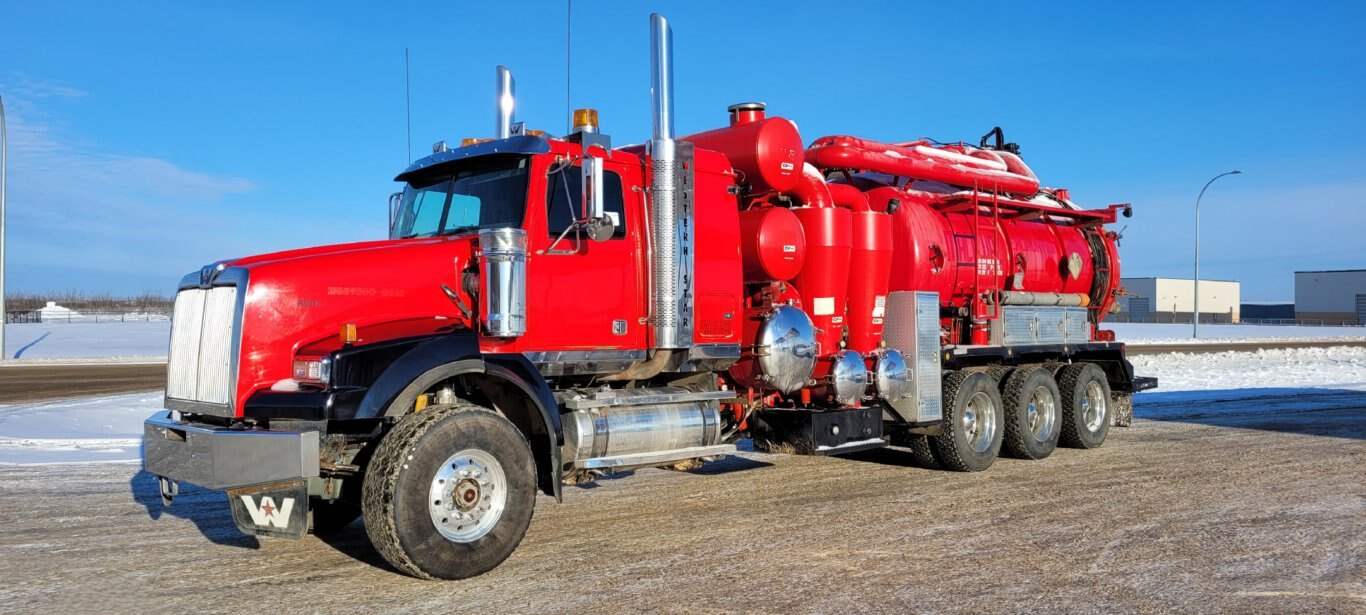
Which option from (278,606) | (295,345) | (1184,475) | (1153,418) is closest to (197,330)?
(295,345)

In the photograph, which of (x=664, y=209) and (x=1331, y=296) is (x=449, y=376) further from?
(x=1331, y=296)

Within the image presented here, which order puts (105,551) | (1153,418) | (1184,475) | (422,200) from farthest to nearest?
(1153,418), (1184,475), (422,200), (105,551)

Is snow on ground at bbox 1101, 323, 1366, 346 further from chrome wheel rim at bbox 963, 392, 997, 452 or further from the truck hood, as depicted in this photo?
the truck hood

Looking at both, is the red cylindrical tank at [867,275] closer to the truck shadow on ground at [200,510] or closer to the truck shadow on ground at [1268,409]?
the truck shadow on ground at [200,510]

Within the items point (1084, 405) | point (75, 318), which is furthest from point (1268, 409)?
point (75, 318)

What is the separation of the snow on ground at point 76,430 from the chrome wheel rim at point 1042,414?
33.0ft

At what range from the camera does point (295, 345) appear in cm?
604

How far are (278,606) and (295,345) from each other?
1.50m

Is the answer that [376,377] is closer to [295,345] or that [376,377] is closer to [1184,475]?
[295,345]

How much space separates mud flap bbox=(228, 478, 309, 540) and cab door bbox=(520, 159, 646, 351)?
186 cm

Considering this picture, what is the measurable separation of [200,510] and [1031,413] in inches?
342

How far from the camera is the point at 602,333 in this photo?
7.50 metres

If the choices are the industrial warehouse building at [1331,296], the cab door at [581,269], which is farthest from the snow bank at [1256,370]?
the industrial warehouse building at [1331,296]

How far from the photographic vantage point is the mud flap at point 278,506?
18.5ft
